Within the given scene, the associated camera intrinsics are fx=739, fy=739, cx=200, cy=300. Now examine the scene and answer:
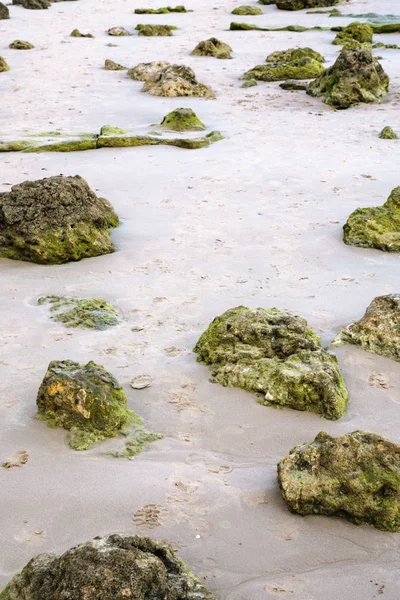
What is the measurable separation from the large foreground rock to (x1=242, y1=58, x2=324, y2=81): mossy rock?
8.59m

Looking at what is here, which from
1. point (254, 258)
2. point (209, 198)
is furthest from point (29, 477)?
point (209, 198)

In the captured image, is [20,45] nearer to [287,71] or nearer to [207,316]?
[287,71]

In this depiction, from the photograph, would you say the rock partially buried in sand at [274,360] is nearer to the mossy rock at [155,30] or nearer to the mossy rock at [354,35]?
the mossy rock at [354,35]

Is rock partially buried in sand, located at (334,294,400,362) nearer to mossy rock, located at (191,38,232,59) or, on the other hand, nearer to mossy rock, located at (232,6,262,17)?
mossy rock, located at (191,38,232,59)

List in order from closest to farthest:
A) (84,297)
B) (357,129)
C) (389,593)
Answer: (389,593) < (84,297) < (357,129)

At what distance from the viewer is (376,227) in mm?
6984

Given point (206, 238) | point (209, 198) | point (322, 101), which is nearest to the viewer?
point (206, 238)

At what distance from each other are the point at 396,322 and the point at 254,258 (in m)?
1.96

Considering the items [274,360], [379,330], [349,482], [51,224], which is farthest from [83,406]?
[51,224]

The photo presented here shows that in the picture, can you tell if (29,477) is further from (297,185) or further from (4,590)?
(297,185)

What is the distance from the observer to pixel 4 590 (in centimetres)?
269

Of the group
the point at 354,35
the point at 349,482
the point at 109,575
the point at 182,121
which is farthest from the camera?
the point at 354,35

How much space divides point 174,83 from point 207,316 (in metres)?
8.92

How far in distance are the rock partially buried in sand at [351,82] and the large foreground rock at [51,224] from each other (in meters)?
7.24
